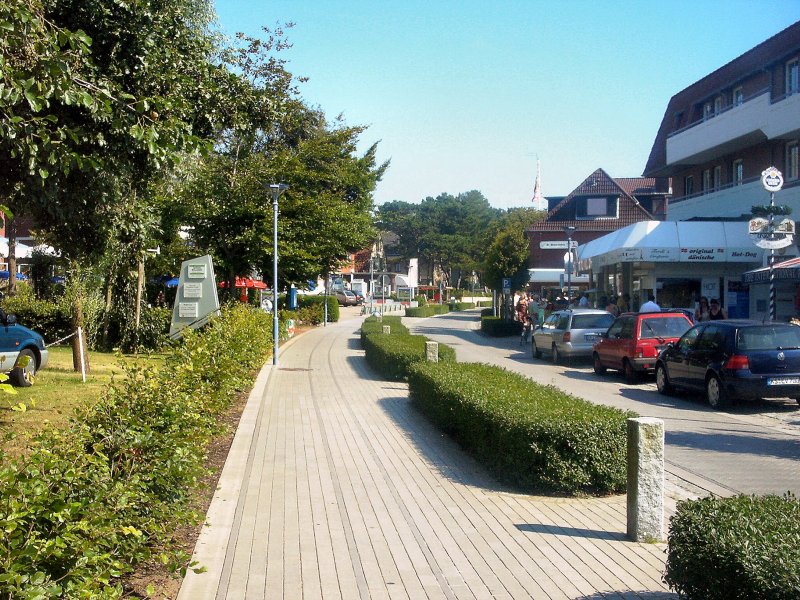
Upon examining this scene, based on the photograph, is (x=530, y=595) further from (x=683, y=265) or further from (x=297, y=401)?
(x=683, y=265)

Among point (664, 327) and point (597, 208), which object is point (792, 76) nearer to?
point (664, 327)

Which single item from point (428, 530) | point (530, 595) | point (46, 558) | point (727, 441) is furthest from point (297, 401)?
point (46, 558)

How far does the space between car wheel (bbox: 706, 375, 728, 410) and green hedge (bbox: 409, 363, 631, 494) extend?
227 inches

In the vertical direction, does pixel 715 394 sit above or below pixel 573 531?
above

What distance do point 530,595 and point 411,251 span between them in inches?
3998

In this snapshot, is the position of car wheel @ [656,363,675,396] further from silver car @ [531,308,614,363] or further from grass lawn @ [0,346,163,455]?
grass lawn @ [0,346,163,455]

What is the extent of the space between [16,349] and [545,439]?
9585 millimetres

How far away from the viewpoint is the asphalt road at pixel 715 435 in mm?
8750

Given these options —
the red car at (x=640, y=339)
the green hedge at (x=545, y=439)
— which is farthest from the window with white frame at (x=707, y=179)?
the green hedge at (x=545, y=439)

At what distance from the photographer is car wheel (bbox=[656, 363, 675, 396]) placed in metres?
16.6

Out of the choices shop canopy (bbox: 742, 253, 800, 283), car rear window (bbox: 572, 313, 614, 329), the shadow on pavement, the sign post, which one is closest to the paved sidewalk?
the shadow on pavement

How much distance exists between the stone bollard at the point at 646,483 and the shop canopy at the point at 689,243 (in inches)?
925

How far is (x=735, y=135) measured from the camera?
29.9 m

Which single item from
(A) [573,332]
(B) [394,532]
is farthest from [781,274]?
(B) [394,532]
